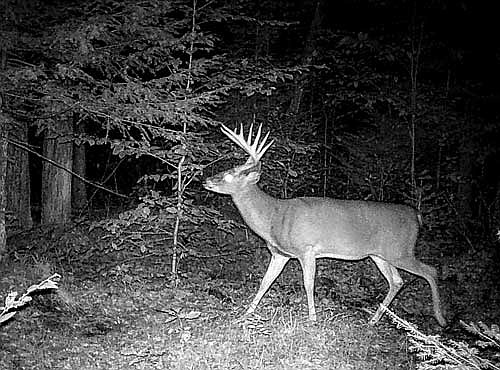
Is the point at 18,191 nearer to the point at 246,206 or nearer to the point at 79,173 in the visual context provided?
the point at 79,173

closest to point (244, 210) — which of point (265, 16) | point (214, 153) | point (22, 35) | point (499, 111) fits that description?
point (214, 153)

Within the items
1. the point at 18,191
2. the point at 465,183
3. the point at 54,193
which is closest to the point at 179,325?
the point at 54,193

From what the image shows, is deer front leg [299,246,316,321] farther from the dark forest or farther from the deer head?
the deer head

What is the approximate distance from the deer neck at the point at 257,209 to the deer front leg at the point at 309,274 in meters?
0.49

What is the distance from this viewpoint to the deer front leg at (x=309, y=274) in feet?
24.3

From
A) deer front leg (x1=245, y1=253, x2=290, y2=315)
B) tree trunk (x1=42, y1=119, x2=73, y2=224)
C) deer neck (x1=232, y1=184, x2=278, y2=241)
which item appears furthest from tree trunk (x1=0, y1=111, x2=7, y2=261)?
deer front leg (x1=245, y1=253, x2=290, y2=315)

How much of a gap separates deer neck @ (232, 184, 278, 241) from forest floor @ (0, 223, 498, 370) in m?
0.94

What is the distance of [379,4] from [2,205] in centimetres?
778

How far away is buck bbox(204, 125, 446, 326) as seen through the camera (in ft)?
24.9

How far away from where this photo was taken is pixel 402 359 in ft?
20.9

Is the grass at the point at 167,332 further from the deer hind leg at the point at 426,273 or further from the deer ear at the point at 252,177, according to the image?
the deer ear at the point at 252,177

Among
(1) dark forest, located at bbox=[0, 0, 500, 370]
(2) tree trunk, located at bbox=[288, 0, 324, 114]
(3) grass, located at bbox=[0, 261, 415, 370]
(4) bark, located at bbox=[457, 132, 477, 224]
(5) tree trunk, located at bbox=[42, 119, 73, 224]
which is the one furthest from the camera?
(2) tree trunk, located at bbox=[288, 0, 324, 114]

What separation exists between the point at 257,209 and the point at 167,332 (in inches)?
73.8

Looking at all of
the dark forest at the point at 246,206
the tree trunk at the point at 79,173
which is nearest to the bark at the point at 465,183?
the dark forest at the point at 246,206
